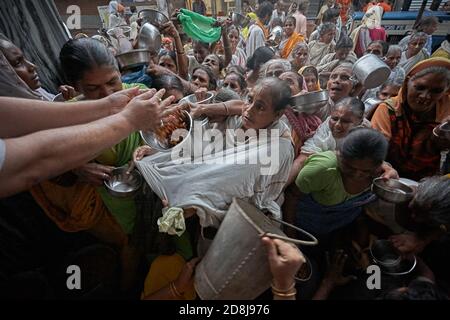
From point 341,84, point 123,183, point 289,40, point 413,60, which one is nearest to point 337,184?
point 123,183

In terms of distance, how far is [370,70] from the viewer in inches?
110

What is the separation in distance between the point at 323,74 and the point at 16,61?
11.8 ft

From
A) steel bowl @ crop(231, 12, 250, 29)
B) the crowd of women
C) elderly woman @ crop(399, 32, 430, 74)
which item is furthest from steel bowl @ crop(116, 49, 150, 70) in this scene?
steel bowl @ crop(231, 12, 250, 29)

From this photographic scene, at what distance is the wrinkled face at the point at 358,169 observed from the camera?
159 centimetres

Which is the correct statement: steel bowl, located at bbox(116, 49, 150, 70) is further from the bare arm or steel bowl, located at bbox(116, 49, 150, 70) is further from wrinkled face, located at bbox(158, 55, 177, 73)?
the bare arm

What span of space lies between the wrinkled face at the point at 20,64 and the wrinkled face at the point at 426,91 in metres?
2.95

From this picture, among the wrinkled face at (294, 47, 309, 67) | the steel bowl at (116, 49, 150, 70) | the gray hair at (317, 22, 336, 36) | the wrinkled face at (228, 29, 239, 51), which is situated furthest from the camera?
the wrinkled face at (228, 29, 239, 51)

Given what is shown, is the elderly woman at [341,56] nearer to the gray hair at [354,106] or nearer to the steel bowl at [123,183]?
the gray hair at [354,106]

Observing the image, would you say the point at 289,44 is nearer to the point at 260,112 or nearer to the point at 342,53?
the point at 342,53

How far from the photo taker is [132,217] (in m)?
1.67

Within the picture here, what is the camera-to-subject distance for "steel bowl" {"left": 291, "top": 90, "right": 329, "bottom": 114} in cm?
201

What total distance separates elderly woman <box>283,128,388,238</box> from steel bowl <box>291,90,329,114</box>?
18.3 inches

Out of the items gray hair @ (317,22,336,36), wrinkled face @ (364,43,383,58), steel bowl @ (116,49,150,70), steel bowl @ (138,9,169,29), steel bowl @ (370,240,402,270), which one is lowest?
steel bowl @ (370,240,402,270)
